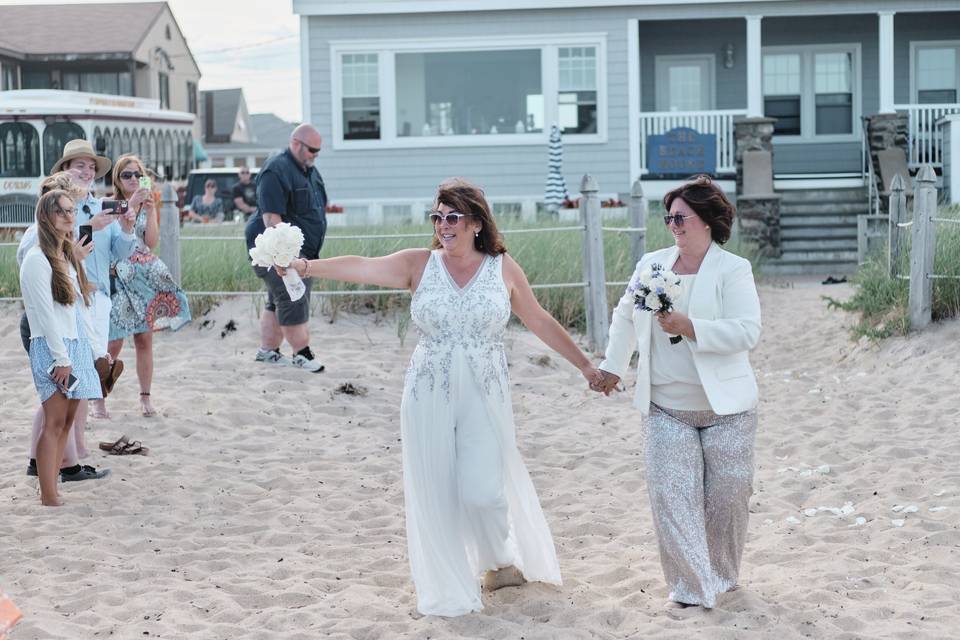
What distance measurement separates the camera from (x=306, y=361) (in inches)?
437

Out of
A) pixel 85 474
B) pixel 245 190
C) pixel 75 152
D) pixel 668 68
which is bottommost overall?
pixel 85 474

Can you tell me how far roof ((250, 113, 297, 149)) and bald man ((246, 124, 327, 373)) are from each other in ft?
202

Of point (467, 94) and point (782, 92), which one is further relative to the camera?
point (782, 92)

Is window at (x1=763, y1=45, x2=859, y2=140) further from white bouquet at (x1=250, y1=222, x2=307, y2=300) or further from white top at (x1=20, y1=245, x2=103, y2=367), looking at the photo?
white bouquet at (x1=250, y1=222, x2=307, y2=300)

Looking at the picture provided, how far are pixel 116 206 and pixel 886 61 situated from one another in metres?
15.1

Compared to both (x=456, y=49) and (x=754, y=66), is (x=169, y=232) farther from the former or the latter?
(x=754, y=66)

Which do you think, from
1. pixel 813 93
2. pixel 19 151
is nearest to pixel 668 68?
pixel 813 93

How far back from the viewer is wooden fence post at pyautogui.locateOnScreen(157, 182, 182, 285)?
1241cm

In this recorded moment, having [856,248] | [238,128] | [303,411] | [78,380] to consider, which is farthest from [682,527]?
[238,128]

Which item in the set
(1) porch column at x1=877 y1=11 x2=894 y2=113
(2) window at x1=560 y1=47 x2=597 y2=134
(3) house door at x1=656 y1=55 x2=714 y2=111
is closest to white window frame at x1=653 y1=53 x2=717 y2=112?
(3) house door at x1=656 y1=55 x2=714 y2=111

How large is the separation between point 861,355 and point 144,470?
6693mm

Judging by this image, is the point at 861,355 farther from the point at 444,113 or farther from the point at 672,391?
the point at 444,113

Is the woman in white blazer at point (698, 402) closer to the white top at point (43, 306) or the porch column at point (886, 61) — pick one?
the white top at point (43, 306)

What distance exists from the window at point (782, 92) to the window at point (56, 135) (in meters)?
11.7
